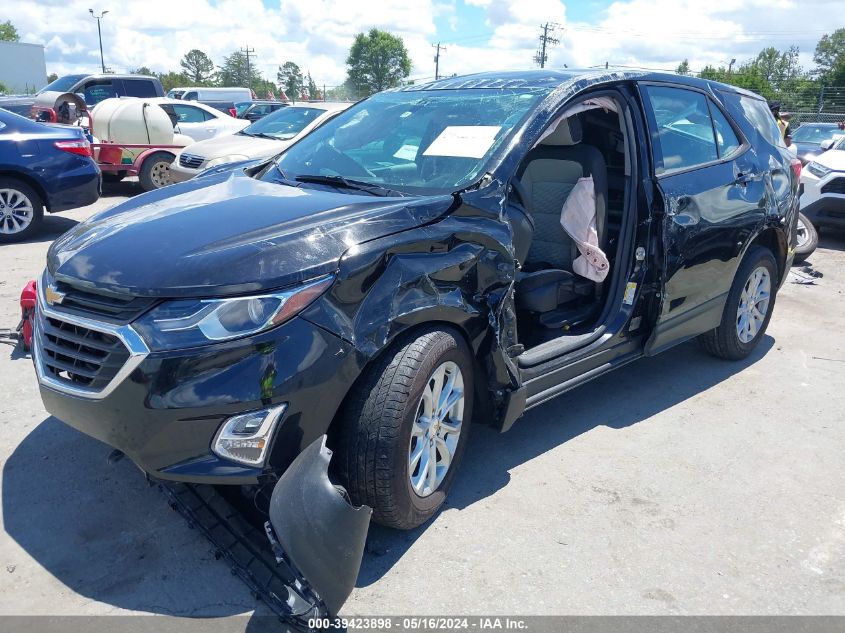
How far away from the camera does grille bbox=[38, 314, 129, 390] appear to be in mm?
2412

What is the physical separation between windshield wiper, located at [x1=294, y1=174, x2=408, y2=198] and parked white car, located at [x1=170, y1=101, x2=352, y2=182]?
579 cm

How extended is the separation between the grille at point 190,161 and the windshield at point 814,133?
12.0 metres

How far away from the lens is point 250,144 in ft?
32.6

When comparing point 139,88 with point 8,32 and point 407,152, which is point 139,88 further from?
point 8,32

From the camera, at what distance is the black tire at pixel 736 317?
472 cm

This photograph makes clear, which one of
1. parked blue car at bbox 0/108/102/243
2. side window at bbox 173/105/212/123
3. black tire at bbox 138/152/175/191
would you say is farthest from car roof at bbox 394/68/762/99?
side window at bbox 173/105/212/123

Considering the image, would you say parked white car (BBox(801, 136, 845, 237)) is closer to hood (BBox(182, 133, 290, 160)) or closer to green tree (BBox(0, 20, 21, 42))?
hood (BBox(182, 133, 290, 160))

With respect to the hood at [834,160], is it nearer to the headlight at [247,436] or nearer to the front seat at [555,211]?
the front seat at [555,211]

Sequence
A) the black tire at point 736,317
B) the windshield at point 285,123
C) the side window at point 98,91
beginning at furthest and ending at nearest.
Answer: the side window at point 98,91 → the windshield at point 285,123 → the black tire at point 736,317

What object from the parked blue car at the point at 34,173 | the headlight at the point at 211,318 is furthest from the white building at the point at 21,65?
the headlight at the point at 211,318

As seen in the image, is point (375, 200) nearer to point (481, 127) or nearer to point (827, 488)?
point (481, 127)

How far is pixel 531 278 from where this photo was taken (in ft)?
13.0

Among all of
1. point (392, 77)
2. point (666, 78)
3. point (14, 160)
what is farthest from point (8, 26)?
point (666, 78)

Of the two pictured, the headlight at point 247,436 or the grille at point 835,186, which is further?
the grille at point 835,186
